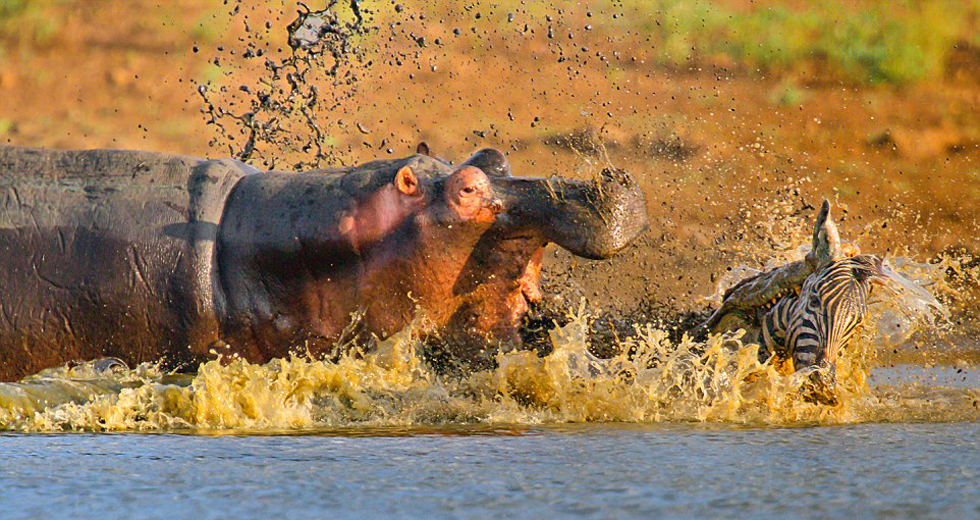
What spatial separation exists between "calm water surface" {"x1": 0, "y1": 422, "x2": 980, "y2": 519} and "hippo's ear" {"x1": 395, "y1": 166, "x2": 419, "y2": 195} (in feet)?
3.57

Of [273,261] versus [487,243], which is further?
[273,261]

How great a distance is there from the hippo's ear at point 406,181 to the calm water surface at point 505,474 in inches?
42.8

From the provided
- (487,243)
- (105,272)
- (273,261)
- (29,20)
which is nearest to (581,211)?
(487,243)

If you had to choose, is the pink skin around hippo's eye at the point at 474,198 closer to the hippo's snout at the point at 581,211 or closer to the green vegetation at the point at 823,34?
the hippo's snout at the point at 581,211

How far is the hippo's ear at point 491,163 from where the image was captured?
5.61 metres

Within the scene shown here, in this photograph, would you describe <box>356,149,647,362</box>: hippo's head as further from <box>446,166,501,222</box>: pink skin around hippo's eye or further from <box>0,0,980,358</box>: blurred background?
<box>0,0,980,358</box>: blurred background

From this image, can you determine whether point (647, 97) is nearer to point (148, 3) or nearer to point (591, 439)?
point (148, 3)

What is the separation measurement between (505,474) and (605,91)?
27.2 ft

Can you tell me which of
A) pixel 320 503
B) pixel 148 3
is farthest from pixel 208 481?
pixel 148 3

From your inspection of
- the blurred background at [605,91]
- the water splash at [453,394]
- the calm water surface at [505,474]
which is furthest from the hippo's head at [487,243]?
the blurred background at [605,91]

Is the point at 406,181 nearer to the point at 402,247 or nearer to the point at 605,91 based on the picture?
the point at 402,247

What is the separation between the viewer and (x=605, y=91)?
1188 cm

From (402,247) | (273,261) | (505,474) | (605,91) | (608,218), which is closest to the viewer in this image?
(505,474)

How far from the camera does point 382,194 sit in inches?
221
